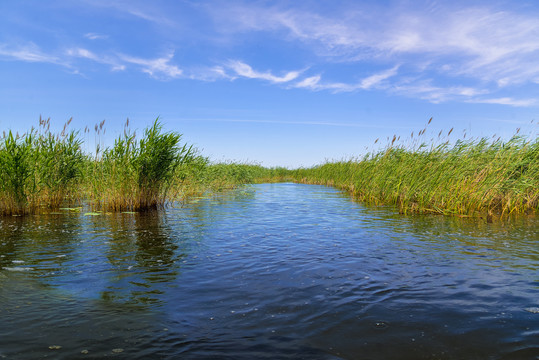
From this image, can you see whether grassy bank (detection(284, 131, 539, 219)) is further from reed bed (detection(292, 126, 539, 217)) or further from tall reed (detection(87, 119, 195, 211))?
tall reed (detection(87, 119, 195, 211))

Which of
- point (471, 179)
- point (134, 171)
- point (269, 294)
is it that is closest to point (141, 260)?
point (269, 294)

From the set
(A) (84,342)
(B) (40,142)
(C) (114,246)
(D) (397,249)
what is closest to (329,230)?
(D) (397,249)

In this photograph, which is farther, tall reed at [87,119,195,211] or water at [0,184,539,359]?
tall reed at [87,119,195,211]

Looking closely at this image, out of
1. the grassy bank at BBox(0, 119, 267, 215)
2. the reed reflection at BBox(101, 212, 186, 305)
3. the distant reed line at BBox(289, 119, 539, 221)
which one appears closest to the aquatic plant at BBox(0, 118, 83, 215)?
the grassy bank at BBox(0, 119, 267, 215)


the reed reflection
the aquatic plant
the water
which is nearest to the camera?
the water

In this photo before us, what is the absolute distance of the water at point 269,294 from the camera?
3.62 metres

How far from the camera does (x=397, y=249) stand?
311 inches

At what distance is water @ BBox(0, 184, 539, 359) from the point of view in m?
3.62

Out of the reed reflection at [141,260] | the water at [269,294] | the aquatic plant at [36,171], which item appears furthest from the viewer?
the aquatic plant at [36,171]

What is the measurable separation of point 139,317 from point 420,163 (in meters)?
13.2

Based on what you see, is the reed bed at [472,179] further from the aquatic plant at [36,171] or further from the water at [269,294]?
the aquatic plant at [36,171]

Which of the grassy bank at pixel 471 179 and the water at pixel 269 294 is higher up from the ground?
the grassy bank at pixel 471 179

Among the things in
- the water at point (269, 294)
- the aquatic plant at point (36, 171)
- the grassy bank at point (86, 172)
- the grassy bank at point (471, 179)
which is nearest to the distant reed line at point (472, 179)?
the grassy bank at point (471, 179)

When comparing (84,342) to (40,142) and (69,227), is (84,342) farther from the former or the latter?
(40,142)
